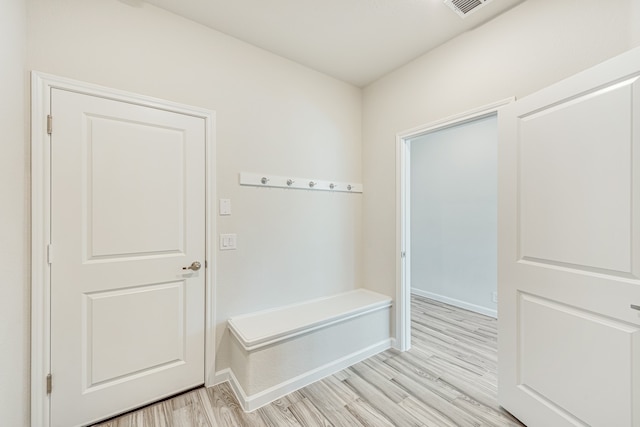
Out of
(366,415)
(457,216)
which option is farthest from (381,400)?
(457,216)

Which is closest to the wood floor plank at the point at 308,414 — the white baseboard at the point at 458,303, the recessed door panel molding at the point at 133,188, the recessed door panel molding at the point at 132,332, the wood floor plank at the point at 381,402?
the wood floor plank at the point at 381,402

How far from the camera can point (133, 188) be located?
1673 millimetres

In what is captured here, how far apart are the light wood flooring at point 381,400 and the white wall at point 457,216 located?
116 cm

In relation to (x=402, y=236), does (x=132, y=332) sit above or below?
below

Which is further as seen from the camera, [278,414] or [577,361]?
[278,414]

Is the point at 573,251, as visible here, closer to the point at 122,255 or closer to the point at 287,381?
the point at 287,381

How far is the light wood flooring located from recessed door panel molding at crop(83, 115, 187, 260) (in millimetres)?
1022

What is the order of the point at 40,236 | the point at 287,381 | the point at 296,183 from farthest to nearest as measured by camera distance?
1. the point at 296,183
2. the point at 287,381
3. the point at 40,236

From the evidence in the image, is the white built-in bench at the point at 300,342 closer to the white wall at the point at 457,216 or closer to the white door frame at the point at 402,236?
the white door frame at the point at 402,236

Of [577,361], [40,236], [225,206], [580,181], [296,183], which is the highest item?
[296,183]

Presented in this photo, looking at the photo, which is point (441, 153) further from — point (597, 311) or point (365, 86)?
point (597, 311)

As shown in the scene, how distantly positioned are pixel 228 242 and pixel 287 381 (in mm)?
1090

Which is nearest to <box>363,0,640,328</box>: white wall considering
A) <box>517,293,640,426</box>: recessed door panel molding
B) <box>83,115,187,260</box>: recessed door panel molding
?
<box>517,293,640,426</box>: recessed door panel molding

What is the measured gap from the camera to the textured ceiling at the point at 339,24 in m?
1.76
